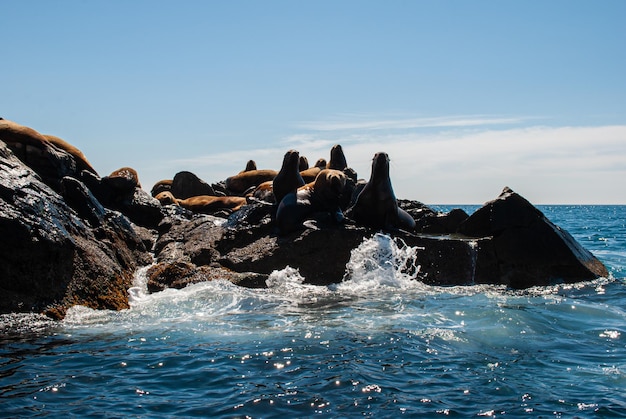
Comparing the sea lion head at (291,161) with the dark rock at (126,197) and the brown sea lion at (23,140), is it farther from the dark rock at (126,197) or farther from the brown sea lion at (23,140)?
the brown sea lion at (23,140)

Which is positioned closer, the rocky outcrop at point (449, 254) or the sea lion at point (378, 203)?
the rocky outcrop at point (449, 254)

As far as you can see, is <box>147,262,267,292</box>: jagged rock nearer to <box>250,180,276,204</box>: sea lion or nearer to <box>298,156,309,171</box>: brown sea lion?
<box>250,180,276,204</box>: sea lion

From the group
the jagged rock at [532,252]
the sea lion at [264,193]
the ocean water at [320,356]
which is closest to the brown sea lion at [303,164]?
the sea lion at [264,193]

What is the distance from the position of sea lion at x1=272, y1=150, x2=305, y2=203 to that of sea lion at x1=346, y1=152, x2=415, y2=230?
1.65 m

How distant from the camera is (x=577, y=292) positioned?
10445mm

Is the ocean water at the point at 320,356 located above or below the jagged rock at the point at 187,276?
below

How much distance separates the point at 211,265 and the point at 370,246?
2.76m

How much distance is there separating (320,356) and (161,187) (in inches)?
757

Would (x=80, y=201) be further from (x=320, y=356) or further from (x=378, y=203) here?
(x=320, y=356)

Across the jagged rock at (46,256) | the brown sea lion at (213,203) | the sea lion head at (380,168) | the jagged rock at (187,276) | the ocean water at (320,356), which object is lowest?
the ocean water at (320,356)

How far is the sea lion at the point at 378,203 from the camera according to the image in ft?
40.3

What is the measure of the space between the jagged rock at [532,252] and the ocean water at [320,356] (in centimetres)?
109

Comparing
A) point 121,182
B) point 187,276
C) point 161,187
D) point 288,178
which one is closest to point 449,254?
point 288,178

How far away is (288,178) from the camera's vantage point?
→ 13789 millimetres
